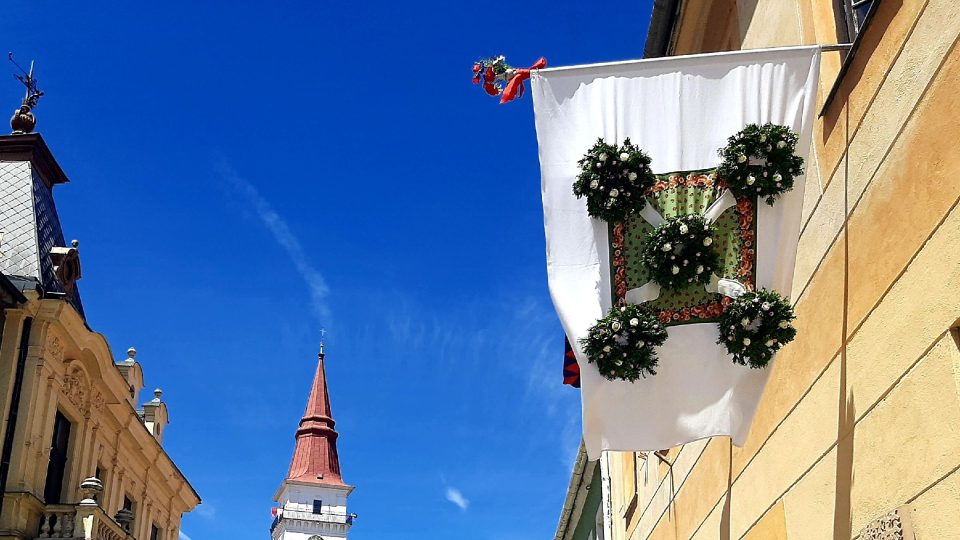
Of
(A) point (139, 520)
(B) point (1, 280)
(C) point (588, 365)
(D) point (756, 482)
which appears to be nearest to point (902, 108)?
(C) point (588, 365)

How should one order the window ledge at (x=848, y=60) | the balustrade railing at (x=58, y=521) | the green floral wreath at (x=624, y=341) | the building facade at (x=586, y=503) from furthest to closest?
the building facade at (x=586, y=503), the balustrade railing at (x=58, y=521), the green floral wreath at (x=624, y=341), the window ledge at (x=848, y=60)

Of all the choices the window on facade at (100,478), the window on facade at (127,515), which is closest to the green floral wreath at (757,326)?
the window on facade at (127,515)

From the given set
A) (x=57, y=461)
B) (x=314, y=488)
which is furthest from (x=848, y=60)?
(x=314, y=488)

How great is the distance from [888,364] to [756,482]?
2.90 meters

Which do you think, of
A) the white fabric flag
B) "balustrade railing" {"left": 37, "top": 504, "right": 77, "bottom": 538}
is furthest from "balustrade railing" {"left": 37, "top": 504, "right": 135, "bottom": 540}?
the white fabric flag

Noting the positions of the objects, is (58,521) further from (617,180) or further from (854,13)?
(854,13)

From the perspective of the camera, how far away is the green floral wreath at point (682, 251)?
5684mm

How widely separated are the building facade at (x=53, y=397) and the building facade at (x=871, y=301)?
500 inches

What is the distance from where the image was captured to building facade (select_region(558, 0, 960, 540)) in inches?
175

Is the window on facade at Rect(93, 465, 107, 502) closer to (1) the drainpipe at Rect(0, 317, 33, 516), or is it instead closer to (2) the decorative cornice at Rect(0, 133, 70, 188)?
(1) the drainpipe at Rect(0, 317, 33, 516)

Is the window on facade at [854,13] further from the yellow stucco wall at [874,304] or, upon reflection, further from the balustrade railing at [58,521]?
the balustrade railing at [58,521]

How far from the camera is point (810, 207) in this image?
265 inches

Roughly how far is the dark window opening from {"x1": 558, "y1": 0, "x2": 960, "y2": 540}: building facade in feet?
45.5

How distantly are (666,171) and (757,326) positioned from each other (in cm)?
117
